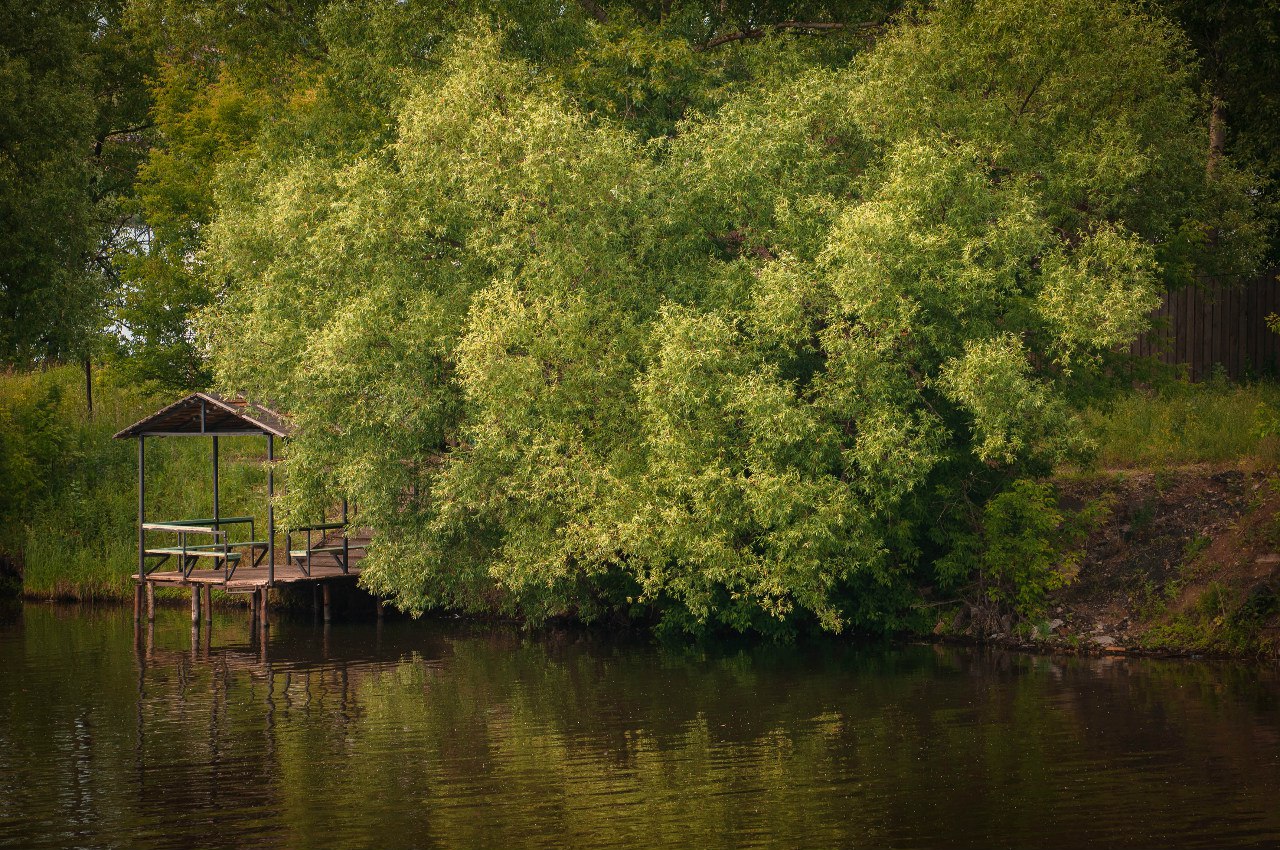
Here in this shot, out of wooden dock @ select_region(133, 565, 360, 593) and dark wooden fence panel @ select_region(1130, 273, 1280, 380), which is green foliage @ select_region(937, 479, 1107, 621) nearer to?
dark wooden fence panel @ select_region(1130, 273, 1280, 380)

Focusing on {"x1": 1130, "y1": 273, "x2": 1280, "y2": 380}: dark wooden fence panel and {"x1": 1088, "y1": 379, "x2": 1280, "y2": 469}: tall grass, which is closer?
{"x1": 1088, "y1": 379, "x2": 1280, "y2": 469}: tall grass

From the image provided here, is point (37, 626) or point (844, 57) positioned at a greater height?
point (844, 57)

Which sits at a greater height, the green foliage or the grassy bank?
the grassy bank

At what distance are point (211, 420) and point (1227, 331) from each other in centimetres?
2651

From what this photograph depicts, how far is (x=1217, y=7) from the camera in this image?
3753 cm

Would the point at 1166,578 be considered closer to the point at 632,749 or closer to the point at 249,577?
the point at 632,749

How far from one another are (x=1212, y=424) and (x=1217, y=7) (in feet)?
38.9

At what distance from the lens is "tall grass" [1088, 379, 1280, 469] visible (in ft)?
104

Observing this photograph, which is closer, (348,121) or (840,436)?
(840,436)

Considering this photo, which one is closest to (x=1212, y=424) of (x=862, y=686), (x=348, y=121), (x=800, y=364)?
(x=800, y=364)

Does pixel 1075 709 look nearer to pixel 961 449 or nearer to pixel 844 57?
pixel 961 449

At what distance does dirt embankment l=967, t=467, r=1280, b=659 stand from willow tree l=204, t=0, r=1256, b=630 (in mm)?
2136

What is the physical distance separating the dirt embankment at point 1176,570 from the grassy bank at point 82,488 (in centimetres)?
2361

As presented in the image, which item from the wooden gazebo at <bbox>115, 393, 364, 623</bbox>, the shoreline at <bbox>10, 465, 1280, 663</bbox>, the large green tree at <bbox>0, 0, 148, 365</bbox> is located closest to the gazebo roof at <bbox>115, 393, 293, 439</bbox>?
the wooden gazebo at <bbox>115, 393, 364, 623</bbox>
